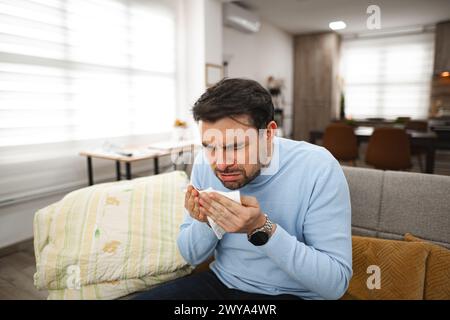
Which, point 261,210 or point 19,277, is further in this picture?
A: point 19,277

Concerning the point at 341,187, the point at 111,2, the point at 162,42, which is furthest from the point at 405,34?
the point at 341,187

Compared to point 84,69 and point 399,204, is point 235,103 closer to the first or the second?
point 399,204

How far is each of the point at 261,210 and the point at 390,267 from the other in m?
0.55

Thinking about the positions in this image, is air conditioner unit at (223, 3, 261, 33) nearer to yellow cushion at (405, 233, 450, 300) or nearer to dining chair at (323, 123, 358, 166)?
dining chair at (323, 123, 358, 166)

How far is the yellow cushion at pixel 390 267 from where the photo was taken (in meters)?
1.06

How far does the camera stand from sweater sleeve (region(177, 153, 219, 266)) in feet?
3.43

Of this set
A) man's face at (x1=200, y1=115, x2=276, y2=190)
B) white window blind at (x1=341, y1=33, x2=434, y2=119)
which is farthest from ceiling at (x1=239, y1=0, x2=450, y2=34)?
man's face at (x1=200, y1=115, x2=276, y2=190)

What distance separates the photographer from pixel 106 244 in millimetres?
1153

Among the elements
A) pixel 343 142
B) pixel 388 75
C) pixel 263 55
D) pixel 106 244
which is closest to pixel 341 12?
pixel 263 55

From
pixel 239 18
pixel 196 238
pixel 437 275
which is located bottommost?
pixel 437 275

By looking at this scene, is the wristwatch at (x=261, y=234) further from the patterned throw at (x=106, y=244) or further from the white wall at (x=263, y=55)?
the white wall at (x=263, y=55)

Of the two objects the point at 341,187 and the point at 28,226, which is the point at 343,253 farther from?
the point at 28,226

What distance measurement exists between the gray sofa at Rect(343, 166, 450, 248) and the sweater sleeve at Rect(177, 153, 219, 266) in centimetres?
61

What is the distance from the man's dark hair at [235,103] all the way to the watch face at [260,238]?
10.8 inches
